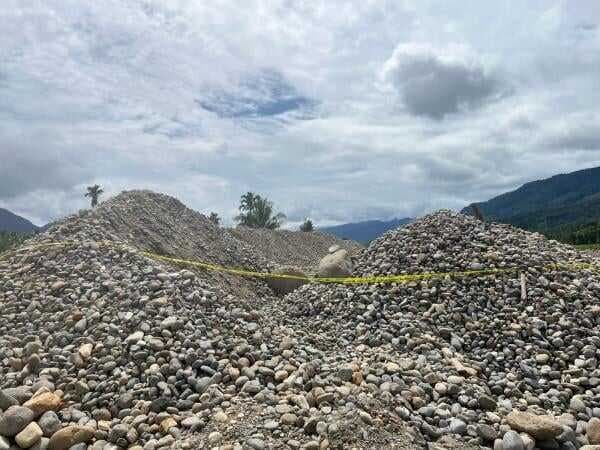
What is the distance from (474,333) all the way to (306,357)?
3047 mm

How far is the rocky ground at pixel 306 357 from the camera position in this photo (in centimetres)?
550

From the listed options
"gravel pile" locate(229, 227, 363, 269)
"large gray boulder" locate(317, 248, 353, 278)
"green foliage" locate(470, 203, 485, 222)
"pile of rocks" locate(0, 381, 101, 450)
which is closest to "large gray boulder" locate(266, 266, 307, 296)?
"large gray boulder" locate(317, 248, 353, 278)

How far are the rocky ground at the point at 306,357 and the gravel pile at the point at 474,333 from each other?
3 cm

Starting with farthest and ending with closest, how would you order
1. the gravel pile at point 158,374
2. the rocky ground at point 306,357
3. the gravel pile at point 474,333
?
the gravel pile at point 474,333 < the rocky ground at point 306,357 < the gravel pile at point 158,374

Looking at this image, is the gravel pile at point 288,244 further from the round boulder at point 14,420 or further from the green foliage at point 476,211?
the round boulder at point 14,420

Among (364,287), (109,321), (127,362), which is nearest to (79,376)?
(127,362)

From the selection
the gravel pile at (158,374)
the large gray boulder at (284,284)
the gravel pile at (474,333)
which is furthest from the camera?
the large gray boulder at (284,284)

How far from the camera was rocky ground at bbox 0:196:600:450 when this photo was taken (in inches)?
217

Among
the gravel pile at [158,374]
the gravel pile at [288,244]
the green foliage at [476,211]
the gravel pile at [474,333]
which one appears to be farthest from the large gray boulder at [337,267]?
the gravel pile at [288,244]

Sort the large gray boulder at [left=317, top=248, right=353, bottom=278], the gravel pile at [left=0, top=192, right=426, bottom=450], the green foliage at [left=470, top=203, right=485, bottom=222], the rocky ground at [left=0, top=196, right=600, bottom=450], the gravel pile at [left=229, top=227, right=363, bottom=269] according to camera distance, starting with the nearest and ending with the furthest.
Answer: the gravel pile at [left=0, top=192, right=426, bottom=450] < the rocky ground at [left=0, top=196, right=600, bottom=450] < the large gray boulder at [left=317, top=248, right=353, bottom=278] < the green foliage at [left=470, top=203, right=485, bottom=222] < the gravel pile at [left=229, top=227, right=363, bottom=269]

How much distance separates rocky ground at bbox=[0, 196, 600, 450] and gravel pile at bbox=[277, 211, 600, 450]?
31 millimetres

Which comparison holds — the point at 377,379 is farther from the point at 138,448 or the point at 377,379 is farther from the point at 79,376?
the point at 79,376

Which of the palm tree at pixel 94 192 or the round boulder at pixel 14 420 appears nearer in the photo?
the round boulder at pixel 14 420

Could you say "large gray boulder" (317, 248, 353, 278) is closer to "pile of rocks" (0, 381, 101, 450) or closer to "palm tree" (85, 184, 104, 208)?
"pile of rocks" (0, 381, 101, 450)
